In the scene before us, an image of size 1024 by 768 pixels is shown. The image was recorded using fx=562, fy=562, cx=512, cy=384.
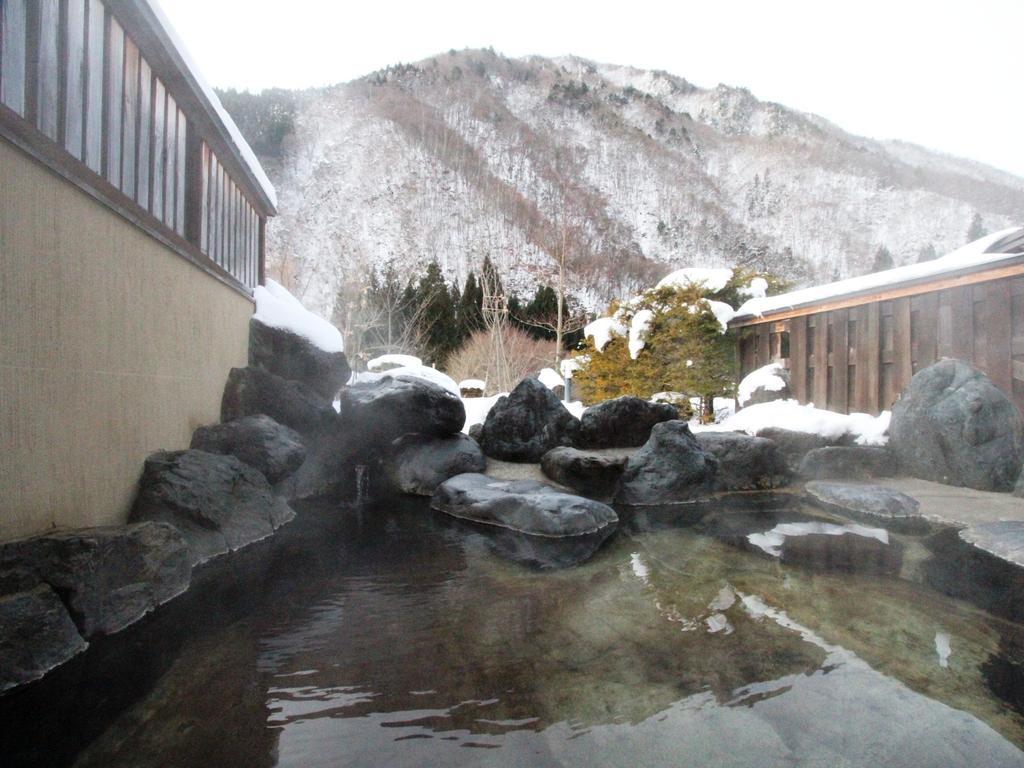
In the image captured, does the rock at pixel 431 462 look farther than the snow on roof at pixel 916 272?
Yes

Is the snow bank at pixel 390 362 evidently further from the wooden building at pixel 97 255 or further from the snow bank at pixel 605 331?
the wooden building at pixel 97 255

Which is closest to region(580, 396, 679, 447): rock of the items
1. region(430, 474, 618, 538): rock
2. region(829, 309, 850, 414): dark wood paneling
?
region(430, 474, 618, 538): rock

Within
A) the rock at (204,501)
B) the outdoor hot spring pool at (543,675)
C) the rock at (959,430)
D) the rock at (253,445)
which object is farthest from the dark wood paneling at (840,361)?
the rock at (204,501)

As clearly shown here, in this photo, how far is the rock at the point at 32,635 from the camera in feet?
7.44

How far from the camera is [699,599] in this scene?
333cm

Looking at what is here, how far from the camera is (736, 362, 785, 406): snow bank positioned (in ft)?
32.4

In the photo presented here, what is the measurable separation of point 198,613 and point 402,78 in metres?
87.9

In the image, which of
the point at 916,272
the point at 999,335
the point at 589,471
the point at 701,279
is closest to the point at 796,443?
the point at 999,335

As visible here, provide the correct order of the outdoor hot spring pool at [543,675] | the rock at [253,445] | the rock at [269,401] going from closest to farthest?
the outdoor hot spring pool at [543,675] < the rock at [253,445] < the rock at [269,401]

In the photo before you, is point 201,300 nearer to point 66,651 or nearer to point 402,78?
point 66,651

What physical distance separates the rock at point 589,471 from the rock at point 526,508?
63 cm

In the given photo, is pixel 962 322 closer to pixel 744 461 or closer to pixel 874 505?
pixel 874 505

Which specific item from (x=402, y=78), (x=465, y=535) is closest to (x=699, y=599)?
(x=465, y=535)

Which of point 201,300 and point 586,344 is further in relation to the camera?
point 586,344
